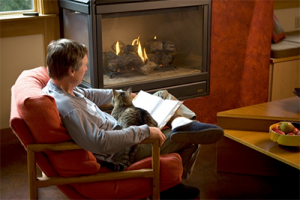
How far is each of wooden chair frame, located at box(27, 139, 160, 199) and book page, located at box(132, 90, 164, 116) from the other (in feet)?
1.36

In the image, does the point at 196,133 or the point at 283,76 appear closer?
the point at 196,133

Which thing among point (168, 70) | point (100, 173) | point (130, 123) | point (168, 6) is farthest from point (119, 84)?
point (100, 173)

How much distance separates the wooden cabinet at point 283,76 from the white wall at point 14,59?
2.04 meters

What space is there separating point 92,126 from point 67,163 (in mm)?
192

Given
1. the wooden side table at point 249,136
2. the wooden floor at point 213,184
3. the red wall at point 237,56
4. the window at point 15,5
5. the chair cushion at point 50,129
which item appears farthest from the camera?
the red wall at point 237,56

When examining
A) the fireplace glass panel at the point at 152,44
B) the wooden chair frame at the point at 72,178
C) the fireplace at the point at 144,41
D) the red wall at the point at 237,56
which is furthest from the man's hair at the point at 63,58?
the red wall at the point at 237,56

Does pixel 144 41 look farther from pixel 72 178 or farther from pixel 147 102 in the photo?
pixel 72 178

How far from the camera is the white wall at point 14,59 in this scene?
280 centimetres

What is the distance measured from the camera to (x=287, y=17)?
4113 mm

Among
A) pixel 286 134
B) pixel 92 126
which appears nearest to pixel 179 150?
pixel 92 126

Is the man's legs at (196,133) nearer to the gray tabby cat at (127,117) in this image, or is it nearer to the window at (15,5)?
the gray tabby cat at (127,117)

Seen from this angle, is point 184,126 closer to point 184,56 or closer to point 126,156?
point 126,156

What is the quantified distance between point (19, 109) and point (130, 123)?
0.54 metres

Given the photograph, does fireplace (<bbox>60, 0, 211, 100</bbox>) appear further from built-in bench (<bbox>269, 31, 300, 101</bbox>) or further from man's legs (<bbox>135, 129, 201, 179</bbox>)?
man's legs (<bbox>135, 129, 201, 179</bbox>)
